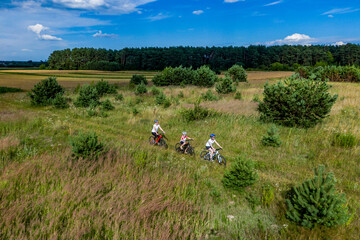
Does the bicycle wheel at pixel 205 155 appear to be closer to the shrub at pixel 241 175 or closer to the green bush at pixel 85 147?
the shrub at pixel 241 175

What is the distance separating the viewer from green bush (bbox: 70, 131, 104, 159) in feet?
25.0

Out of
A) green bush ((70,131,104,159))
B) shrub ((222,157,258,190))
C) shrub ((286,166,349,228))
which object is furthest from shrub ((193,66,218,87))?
shrub ((286,166,349,228))

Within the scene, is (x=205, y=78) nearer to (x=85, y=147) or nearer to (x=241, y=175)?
(x=85, y=147)

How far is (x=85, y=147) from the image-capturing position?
7.75 m

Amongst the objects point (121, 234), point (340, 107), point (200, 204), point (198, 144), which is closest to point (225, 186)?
point (200, 204)

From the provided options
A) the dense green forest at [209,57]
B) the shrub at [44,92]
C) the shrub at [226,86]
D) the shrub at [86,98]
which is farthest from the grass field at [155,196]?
the dense green forest at [209,57]

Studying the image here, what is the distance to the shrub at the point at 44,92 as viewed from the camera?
24.8 m

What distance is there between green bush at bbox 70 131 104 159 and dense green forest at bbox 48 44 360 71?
94067 mm

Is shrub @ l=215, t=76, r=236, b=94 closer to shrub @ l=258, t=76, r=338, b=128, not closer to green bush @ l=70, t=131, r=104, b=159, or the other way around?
shrub @ l=258, t=76, r=338, b=128

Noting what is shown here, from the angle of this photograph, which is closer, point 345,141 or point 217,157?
point 217,157

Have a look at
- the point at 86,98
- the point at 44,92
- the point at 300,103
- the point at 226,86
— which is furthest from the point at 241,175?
the point at 44,92

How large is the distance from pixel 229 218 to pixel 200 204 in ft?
2.46

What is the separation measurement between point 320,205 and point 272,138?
6705 millimetres

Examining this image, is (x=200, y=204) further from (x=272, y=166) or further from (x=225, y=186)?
(x=272, y=166)
